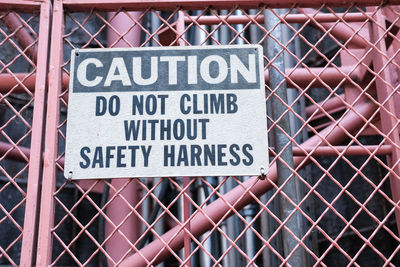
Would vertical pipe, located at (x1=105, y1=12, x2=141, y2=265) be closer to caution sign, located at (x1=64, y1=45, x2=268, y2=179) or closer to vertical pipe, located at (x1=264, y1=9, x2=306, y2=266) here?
vertical pipe, located at (x1=264, y1=9, x2=306, y2=266)

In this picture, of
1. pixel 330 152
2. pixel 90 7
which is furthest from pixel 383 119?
pixel 90 7

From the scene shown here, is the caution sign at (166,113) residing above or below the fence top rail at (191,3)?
below

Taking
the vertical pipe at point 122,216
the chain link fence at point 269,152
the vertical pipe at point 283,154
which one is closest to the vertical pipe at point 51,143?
the chain link fence at point 269,152

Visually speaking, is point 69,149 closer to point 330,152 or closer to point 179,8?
point 179,8

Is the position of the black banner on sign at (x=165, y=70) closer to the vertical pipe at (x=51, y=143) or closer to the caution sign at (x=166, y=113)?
the caution sign at (x=166, y=113)

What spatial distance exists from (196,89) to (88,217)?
495cm

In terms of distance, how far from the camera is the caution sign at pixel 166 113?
277 centimetres

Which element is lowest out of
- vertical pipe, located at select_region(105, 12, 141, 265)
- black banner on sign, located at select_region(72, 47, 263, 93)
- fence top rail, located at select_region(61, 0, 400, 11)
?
vertical pipe, located at select_region(105, 12, 141, 265)

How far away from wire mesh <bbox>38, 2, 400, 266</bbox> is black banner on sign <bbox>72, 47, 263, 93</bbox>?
17 centimetres

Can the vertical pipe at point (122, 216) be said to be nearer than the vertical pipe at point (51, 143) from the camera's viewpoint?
No

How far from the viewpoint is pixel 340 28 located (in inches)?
198

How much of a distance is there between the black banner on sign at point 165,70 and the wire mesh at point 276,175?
17 centimetres

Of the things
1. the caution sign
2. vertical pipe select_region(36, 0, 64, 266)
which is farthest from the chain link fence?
the caution sign

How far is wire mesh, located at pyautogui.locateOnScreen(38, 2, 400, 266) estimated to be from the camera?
291 cm
